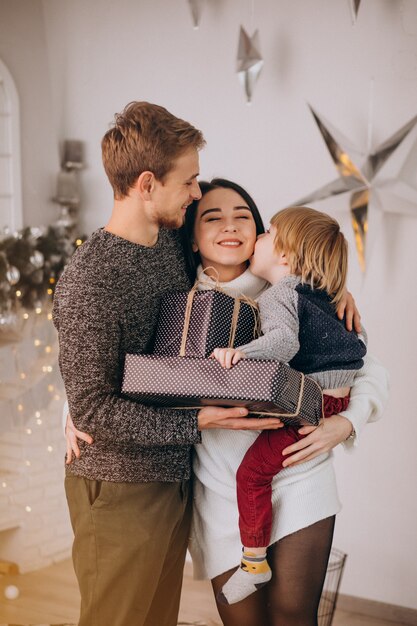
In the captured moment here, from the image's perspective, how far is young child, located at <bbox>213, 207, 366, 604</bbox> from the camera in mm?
1703

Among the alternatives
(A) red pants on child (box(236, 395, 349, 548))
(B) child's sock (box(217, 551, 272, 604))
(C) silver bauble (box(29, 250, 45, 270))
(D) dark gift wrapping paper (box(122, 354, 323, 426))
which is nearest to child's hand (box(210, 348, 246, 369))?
(D) dark gift wrapping paper (box(122, 354, 323, 426))

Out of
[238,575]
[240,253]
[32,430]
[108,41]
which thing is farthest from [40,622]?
[108,41]

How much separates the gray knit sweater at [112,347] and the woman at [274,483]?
15 cm

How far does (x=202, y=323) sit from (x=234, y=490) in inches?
17.4

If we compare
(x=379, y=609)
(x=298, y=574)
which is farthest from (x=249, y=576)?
(x=379, y=609)

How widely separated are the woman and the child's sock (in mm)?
55

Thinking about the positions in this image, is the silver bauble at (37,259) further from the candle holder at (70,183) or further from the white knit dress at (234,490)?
the white knit dress at (234,490)

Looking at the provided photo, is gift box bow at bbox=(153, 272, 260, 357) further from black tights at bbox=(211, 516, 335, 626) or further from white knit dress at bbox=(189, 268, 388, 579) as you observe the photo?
black tights at bbox=(211, 516, 335, 626)

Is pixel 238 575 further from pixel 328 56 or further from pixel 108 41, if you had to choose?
pixel 108 41

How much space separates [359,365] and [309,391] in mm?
235

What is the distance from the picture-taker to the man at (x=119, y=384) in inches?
65.6

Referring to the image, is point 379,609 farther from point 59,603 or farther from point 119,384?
point 119,384

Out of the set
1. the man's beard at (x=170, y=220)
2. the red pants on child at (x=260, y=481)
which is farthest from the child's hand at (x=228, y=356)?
the man's beard at (x=170, y=220)

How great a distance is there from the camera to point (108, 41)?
3.39 m
